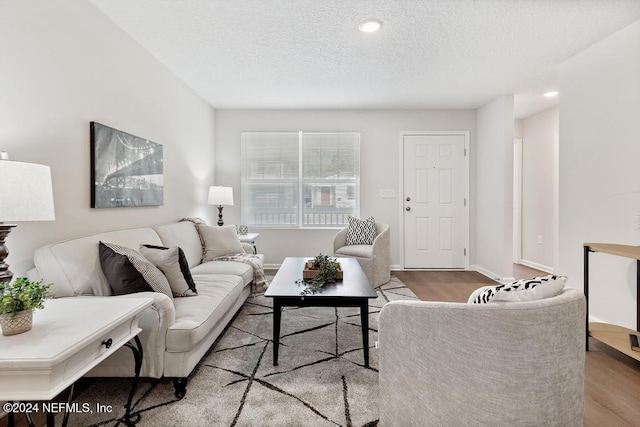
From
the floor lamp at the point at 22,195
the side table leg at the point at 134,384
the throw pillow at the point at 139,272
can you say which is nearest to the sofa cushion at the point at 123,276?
the throw pillow at the point at 139,272

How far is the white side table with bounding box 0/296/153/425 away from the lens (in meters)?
0.95

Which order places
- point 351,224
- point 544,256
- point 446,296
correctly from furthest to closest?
point 544,256 → point 351,224 → point 446,296

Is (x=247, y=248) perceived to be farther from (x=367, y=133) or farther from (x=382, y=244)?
(x=367, y=133)

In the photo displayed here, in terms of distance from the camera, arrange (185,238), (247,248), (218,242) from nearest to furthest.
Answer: (185,238), (218,242), (247,248)

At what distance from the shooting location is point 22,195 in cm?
124

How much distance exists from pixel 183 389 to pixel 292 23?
8.53ft

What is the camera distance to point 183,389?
1729 millimetres

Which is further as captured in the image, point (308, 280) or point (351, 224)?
point (351, 224)

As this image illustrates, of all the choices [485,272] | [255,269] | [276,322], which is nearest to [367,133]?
[485,272]

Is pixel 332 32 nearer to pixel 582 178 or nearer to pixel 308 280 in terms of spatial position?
pixel 308 280

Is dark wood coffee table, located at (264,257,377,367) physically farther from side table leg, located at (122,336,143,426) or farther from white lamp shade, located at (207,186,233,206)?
white lamp shade, located at (207,186,233,206)

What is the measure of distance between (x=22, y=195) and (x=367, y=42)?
2581 millimetres

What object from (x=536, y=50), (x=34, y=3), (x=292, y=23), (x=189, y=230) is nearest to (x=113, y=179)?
(x=189, y=230)

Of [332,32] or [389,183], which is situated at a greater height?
[332,32]
